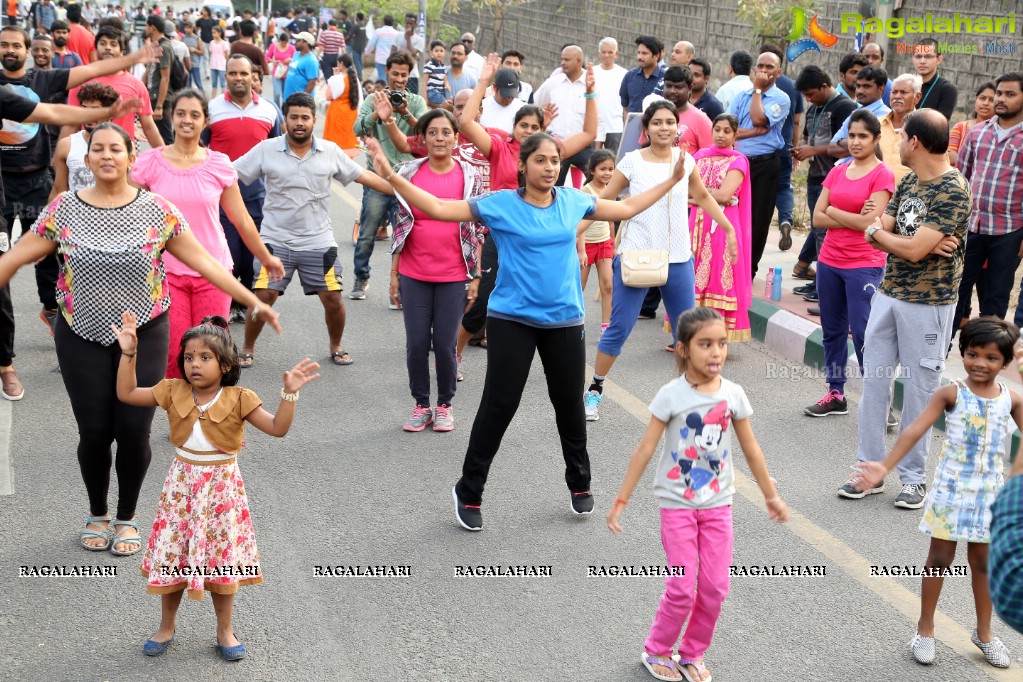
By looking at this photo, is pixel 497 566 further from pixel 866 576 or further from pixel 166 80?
pixel 166 80

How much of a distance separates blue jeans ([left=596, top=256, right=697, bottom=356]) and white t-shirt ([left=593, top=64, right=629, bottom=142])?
607 cm

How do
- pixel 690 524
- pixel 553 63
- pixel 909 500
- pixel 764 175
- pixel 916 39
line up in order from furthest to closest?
1. pixel 553 63
2. pixel 916 39
3. pixel 764 175
4. pixel 909 500
5. pixel 690 524

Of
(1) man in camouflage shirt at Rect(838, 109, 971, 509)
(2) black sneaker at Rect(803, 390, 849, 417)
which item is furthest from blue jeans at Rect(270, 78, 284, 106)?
(1) man in camouflage shirt at Rect(838, 109, 971, 509)

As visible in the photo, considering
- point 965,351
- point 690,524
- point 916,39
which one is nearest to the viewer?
point 690,524

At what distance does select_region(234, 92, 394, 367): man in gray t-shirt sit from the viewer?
7.81m

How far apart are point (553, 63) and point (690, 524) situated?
26.0 m

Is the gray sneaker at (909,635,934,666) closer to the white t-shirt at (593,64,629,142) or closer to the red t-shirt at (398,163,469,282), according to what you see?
the red t-shirt at (398,163,469,282)

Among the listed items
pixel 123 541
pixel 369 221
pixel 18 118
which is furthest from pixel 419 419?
pixel 369 221

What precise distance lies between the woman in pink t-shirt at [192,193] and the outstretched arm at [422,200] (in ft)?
4.05

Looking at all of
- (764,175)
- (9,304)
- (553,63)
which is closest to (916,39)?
(764,175)

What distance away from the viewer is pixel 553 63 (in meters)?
29.3

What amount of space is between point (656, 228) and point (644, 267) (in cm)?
38

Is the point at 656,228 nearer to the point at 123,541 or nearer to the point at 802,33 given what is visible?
the point at 123,541

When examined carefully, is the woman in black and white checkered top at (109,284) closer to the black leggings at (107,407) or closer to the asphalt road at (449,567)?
the black leggings at (107,407)
